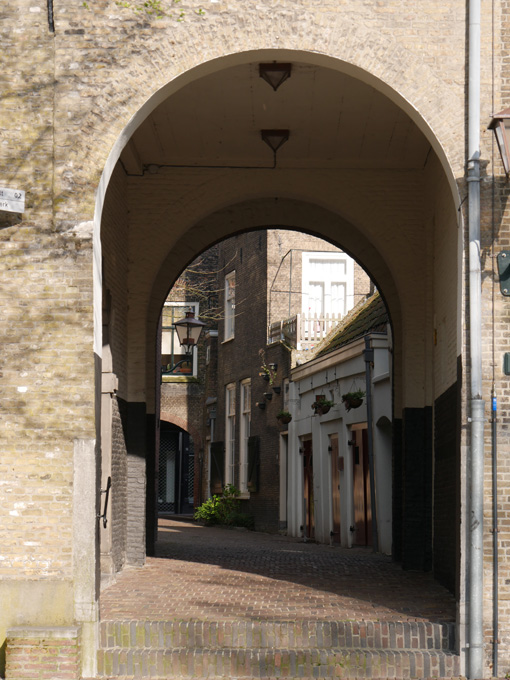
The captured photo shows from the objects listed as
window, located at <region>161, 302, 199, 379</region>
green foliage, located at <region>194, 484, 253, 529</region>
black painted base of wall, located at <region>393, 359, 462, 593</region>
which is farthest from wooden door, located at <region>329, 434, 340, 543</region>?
window, located at <region>161, 302, 199, 379</region>

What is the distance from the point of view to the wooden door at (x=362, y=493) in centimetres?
1717

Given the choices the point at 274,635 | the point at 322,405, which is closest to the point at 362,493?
the point at 322,405

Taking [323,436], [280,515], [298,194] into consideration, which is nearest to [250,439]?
[280,515]

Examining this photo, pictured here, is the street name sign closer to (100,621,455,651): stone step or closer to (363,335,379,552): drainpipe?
(100,621,455,651): stone step

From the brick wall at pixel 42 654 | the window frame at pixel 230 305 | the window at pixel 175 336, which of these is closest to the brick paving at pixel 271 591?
the brick wall at pixel 42 654

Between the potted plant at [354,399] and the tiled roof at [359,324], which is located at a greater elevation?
the tiled roof at [359,324]

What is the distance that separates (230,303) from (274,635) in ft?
69.5

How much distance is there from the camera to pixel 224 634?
7.41 metres

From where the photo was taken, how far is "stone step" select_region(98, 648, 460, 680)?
284 inches

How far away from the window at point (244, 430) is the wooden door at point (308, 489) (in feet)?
14.9

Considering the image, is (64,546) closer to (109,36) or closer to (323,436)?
(109,36)

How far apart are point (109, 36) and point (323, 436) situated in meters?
13.4

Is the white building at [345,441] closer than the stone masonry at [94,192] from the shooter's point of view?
No

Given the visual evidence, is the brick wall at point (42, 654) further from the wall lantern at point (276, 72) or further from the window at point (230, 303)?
the window at point (230, 303)
